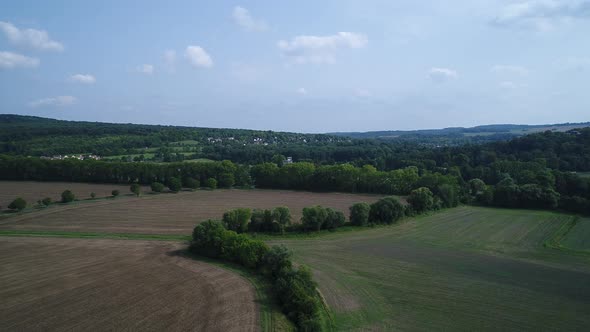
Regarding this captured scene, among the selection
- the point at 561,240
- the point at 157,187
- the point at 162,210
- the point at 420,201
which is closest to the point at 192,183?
the point at 157,187

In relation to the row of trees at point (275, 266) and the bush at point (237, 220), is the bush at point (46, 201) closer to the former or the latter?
the bush at point (237, 220)

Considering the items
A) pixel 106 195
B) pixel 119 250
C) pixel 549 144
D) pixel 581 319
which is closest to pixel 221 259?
pixel 119 250

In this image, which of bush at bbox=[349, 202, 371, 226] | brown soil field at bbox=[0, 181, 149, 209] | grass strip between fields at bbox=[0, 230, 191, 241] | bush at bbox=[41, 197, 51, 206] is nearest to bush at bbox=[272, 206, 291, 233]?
bush at bbox=[349, 202, 371, 226]

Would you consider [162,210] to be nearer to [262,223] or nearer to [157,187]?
[157,187]

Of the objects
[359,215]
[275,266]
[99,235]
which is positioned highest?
[359,215]

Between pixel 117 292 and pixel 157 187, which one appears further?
pixel 157 187

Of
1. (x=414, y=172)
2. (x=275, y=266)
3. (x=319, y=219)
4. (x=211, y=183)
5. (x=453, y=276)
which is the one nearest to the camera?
(x=275, y=266)

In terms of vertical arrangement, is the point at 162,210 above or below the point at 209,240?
below

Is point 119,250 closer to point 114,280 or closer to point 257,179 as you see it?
point 114,280
